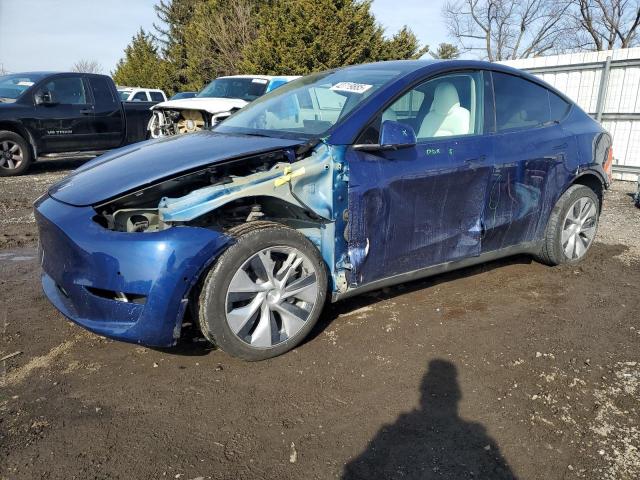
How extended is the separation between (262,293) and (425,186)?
1.25 m

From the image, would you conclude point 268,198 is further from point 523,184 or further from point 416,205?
point 523,184

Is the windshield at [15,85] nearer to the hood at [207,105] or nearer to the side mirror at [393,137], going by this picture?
the hood at [207,105]

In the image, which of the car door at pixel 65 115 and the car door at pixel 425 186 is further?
the car door at pixel 65 115

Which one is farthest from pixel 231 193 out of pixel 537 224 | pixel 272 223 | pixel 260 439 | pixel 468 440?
pixel 537 224

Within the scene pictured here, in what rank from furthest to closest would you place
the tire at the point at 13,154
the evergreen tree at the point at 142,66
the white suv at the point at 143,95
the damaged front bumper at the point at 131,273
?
the evergreen tree at the point at 142,66 < the white suv at the point at 143,95 < the tire at the point at 13,154 < the damaged front bumper at the point at 131,273

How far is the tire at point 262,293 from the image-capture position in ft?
8.78

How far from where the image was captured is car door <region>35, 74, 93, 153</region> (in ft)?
30.4

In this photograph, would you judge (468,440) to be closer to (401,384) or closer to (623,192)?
(401,384)

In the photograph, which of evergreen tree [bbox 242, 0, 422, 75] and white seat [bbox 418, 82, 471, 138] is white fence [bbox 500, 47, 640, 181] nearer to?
white seat [bbox 418, 82, 471, 138]

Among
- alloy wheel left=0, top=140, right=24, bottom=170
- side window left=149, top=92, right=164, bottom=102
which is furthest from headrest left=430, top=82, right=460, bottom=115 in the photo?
side window left=149, top=92, right=164, bottom=102

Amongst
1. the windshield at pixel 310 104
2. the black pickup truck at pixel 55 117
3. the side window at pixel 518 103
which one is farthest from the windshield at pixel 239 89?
the side window at pixel 518 103

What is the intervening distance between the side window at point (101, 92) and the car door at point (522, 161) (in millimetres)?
8571

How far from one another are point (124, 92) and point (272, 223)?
52.3ft

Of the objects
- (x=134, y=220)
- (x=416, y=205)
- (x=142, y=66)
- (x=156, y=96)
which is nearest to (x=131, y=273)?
(x=134, y=220)
